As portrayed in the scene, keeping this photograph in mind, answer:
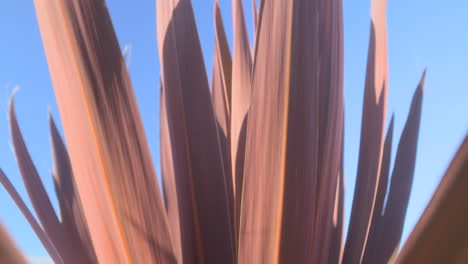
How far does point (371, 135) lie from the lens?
1.11ft

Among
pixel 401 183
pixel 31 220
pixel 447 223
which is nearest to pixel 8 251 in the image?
pixel 447 223

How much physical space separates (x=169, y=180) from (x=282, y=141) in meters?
0.16

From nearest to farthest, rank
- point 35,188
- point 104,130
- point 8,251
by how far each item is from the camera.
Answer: point 8,251 < point 104,130 < point 35,188

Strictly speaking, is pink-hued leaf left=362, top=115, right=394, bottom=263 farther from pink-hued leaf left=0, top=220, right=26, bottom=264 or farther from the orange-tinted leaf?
pink-hued leaf left=0, top=220, right=26, bottom=264

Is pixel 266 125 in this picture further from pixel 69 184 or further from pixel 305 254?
pixel 69 184

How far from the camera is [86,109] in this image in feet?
0.73

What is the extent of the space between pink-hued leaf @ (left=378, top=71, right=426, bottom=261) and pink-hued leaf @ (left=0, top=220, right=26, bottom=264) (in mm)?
301

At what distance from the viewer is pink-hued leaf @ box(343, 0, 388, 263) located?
332 mm

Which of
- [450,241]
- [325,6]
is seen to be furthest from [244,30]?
[450,241]


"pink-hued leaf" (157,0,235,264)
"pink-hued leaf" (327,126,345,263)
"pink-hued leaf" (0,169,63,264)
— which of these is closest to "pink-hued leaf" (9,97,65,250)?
"pink-hued leaf" (0,169,63,264)

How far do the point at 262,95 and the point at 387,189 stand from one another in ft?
0.63

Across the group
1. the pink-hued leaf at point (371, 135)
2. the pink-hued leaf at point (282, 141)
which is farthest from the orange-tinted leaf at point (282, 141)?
the pink-hued leaf at point (371, 135)

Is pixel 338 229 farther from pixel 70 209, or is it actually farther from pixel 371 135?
pixel 70 209

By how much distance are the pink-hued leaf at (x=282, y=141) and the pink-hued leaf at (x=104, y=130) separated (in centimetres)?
6
